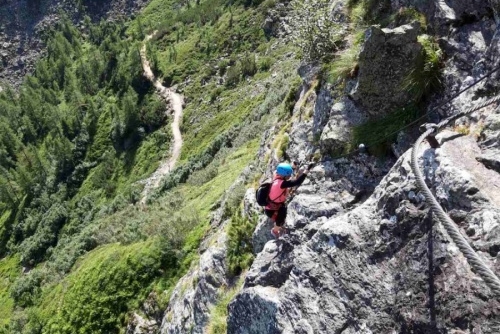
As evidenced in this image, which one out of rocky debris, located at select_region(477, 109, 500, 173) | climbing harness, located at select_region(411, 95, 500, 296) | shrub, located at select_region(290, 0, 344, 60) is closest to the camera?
climbing harness, located at select_region(411, 95, 500, 296)

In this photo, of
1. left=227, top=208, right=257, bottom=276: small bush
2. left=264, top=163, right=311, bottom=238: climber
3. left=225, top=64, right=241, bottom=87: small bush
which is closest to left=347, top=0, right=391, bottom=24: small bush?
left=264, top=163, right=311, bottom=238: climber

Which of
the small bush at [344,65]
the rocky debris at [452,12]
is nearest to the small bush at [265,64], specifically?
the small bush at [344,65]

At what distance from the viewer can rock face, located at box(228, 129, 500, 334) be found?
662 centimetres

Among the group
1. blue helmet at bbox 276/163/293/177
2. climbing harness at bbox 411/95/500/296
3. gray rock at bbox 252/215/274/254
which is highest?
climbing harness at bbox 411/95/500/296

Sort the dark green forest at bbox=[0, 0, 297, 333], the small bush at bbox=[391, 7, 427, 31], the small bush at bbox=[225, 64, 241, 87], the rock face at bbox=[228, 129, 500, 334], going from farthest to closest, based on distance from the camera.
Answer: the small bush at bbox=[225, 64, 241, 87], the dark green forest at bbox=[0, 0, 297, 333], the small bush at bbox=[391, 7, 427, 31], the rock face at bbox=[228, 129, 500, 334]

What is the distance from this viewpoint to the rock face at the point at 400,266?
662cm

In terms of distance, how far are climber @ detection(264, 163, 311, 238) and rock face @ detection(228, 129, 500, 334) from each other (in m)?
2.16

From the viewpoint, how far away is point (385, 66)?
1148 cm

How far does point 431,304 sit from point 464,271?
774mm

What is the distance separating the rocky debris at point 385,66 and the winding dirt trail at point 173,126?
50.3 meters

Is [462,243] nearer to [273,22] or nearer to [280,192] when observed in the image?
[280,192]

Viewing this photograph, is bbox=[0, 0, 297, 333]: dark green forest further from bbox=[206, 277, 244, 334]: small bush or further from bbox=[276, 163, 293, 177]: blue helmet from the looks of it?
bbox=[276, 163, 293, 177]: blue helmet

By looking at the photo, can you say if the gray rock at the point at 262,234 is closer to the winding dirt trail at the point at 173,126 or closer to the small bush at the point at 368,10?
the small bush at the point at 368,10

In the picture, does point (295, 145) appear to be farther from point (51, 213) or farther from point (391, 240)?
point (51, 213)
